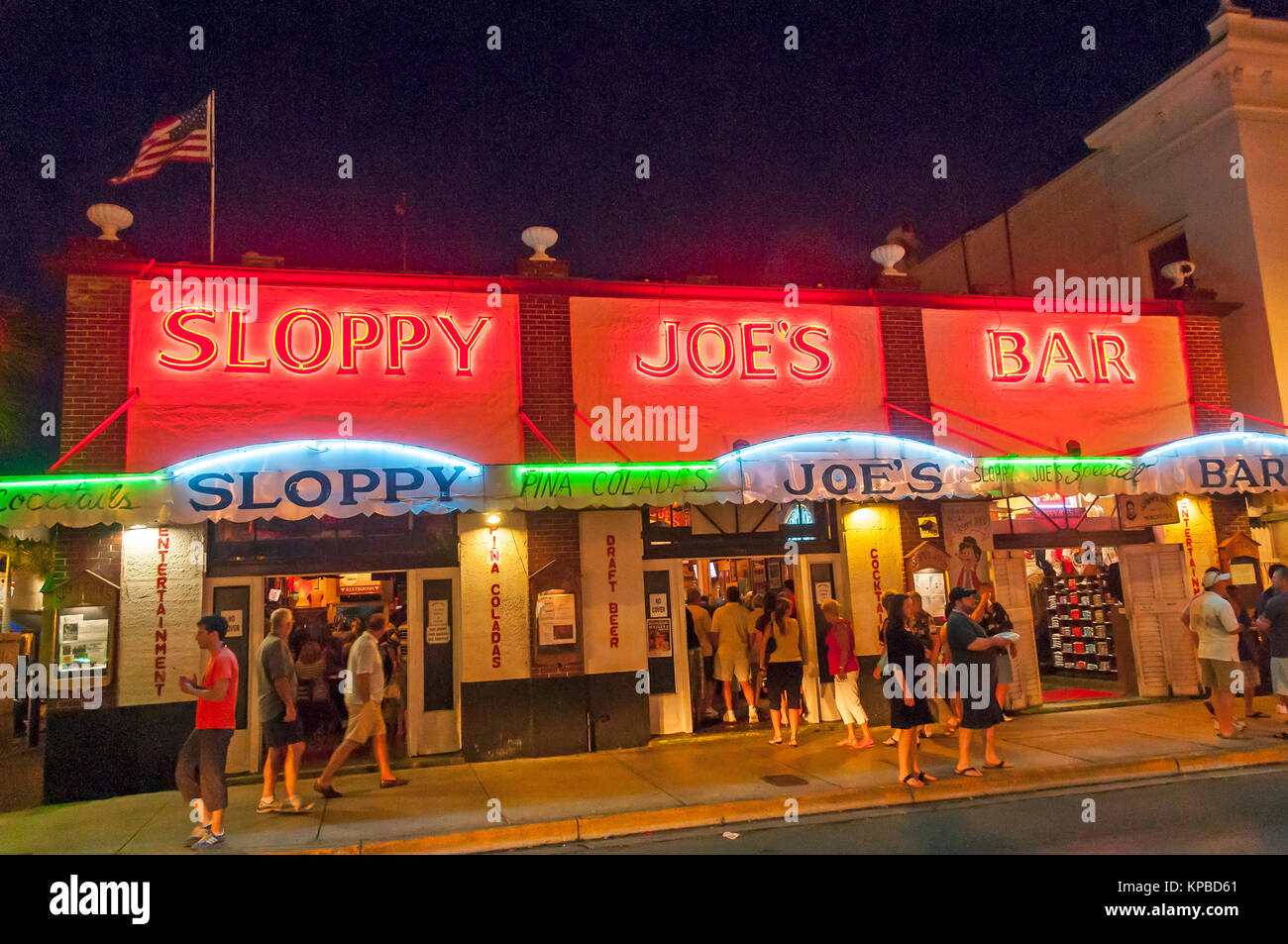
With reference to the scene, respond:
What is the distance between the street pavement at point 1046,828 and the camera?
6480 mm

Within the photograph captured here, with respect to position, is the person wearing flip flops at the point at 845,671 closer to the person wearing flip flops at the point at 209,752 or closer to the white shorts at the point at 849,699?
the white shorts at the point at 849,699

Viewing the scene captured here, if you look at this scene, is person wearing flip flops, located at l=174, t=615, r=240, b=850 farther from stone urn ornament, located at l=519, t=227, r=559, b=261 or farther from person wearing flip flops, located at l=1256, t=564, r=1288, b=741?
person wearing flip flops, located at l=1256, t=564, r=1288, b=741

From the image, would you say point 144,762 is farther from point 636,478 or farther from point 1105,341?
point 1105,341

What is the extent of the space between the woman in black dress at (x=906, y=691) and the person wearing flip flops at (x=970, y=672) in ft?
1.16

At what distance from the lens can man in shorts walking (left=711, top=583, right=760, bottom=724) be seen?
12.1 m

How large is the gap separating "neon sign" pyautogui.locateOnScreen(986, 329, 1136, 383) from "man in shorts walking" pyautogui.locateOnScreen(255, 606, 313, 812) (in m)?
10.4

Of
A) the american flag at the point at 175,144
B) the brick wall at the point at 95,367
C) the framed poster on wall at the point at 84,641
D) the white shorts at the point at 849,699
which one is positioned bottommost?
the white shorts at the point at 849,699

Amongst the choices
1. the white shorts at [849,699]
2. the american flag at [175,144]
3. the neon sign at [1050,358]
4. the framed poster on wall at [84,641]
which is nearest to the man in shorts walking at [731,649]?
the white shorts at [849,699]

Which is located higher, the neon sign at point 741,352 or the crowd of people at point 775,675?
the neon sign at point 741,352

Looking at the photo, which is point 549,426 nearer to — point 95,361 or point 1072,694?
point 95,361

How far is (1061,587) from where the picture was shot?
15.5m

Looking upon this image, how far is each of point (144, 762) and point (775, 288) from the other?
982 centimetres

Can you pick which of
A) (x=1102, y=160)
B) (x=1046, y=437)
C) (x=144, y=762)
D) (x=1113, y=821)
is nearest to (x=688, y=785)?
(x=1113, y=821)
